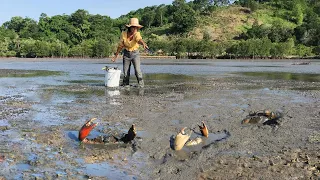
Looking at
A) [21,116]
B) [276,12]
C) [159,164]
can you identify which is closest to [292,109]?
[159,164]

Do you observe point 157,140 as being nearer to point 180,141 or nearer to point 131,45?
point 180,141

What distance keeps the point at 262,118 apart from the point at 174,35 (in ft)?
369

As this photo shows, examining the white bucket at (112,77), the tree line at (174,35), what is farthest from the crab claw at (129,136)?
the tree line at (174,35)

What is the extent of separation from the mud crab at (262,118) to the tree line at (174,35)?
6640cm

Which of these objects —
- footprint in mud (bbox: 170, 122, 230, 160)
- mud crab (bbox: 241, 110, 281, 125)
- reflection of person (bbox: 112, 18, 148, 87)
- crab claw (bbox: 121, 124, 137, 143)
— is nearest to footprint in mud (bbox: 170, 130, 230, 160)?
footprint in mud (bbox: 170, 122, 230, 160)

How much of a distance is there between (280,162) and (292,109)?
4.35 metres

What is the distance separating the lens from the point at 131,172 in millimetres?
4352

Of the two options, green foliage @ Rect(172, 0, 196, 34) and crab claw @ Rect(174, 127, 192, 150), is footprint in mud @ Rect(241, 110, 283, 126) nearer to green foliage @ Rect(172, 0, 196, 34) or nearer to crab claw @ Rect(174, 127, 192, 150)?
crab claw @ Rect(174, 127, 192, 150)

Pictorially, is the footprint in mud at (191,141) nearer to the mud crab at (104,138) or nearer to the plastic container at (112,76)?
the mud crab at (104,138)

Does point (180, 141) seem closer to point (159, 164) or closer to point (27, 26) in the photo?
point (159, 164)

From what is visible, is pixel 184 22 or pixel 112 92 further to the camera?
pixel 184 22

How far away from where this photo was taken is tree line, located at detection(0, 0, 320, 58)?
76375mm

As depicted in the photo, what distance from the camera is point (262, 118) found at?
24.3 ft

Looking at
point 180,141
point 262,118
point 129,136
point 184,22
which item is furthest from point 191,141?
point 184,22
